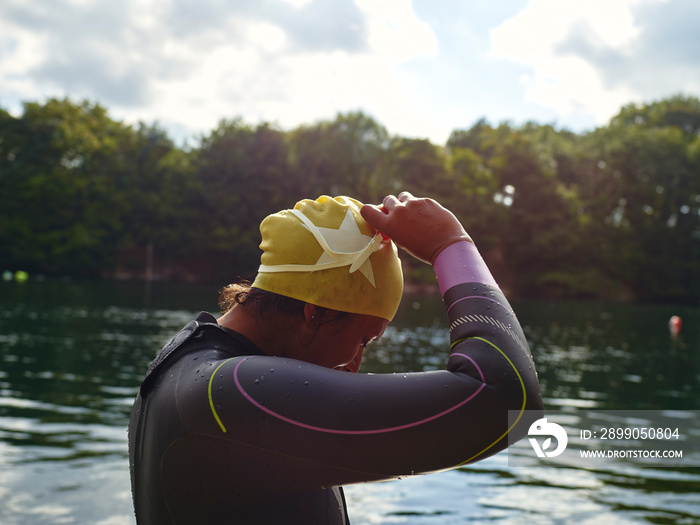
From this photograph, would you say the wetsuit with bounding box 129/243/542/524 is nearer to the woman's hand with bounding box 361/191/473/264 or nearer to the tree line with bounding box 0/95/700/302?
the woman's hand with bounding box 361/191/473/264

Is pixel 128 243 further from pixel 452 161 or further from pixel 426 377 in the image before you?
pixel 426 377

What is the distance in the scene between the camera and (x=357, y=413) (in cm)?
135

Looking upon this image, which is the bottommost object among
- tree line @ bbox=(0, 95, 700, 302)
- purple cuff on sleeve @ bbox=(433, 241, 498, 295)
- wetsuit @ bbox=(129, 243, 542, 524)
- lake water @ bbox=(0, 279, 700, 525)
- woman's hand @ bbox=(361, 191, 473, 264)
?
lake water @ bbox=(0, 279, 700, 525)

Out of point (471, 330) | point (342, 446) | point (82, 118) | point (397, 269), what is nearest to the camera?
point (342, 446)

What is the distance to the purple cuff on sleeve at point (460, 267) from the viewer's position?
5.24ft

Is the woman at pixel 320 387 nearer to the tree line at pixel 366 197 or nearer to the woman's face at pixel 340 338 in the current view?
the woman's face at pixel 340 338

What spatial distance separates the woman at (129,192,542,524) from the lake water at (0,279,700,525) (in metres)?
5.64

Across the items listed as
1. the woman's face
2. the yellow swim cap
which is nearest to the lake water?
the woman's face

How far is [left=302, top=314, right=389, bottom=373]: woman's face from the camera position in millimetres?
1683

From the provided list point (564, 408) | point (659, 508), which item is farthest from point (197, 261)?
point (659, 508)

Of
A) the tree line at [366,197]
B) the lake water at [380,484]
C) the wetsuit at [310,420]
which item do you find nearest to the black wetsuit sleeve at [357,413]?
the wetsuit at [310,420]

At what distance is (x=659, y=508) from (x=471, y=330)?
7.77 metres

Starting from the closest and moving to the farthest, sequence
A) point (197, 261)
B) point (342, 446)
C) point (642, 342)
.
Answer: point (342, 446)
point (642, 342)
point (197, 261)

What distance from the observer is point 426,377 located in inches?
54.6
